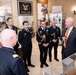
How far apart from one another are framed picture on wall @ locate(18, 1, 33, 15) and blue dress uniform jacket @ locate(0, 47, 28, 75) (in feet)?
19.2

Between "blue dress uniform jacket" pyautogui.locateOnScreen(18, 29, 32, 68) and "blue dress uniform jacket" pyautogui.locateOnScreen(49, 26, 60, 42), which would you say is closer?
"blue dress uniform jacket" pyautogui.locateOnScreen(18, 29, 32, 68)

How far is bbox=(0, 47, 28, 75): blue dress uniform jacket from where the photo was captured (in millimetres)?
1292

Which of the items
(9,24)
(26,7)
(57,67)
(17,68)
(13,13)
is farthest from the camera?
(26,7)

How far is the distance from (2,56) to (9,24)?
2.14 m

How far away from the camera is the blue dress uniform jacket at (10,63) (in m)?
1.29

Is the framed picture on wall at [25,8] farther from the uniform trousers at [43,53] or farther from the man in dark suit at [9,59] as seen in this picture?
the man in dark suit at [9,59]

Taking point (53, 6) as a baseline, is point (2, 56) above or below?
below

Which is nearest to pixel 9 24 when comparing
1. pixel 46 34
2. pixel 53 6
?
pixel 46 34

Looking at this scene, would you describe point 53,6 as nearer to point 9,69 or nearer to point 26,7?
point 26,7

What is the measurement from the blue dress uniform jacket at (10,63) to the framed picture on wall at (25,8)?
5.85 m

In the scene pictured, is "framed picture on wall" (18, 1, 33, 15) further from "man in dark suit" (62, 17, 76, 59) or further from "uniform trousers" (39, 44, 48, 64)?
"man in dark suit" (62, 17, 76, 59)

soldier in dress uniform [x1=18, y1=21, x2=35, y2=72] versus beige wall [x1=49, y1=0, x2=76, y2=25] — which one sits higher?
beige wall [x1=49, y1=0, x2=76, y2=25]

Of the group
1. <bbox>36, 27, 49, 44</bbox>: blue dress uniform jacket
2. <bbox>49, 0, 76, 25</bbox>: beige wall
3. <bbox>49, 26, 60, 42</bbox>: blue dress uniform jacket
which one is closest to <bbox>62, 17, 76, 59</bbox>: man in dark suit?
<bbox>36, 27, 49, 44</bbox>: blue dress uniform jacket

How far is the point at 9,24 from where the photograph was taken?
341cm
